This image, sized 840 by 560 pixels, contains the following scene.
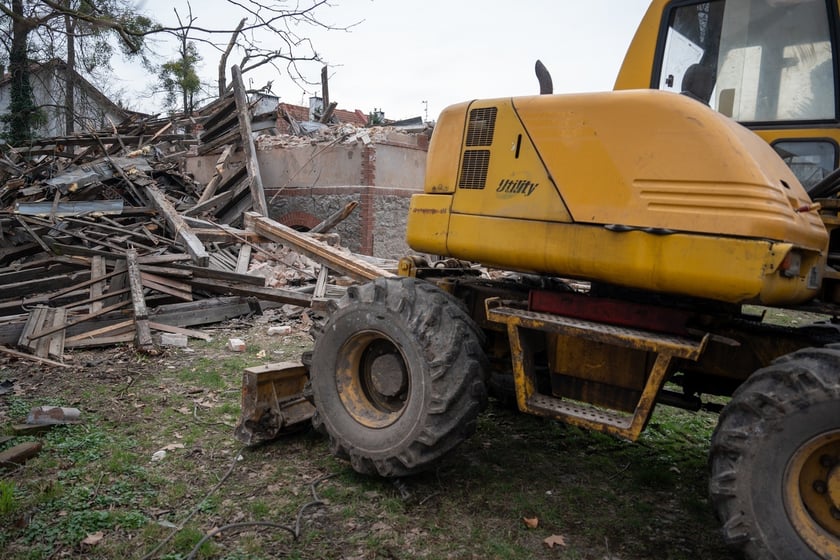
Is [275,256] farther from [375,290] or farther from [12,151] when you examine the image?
[12,151]

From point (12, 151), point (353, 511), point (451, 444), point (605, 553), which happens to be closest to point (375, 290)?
point (451, 444)

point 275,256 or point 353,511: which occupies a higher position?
point 275,256

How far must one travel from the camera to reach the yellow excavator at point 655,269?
2.88m

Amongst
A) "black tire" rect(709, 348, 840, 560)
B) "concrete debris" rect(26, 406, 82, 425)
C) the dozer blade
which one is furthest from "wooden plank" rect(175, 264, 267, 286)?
"black tire" rect(709, 348, 840, 560)

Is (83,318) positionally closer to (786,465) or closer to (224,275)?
(224,275)

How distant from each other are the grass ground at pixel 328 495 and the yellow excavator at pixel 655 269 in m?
0.43

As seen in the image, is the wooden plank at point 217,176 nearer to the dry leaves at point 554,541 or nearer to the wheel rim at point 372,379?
the wheel rim at point 372,379

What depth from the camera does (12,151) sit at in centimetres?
1561

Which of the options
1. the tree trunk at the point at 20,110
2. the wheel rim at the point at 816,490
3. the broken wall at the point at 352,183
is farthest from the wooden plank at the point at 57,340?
the tree trunk at the point at 20,110

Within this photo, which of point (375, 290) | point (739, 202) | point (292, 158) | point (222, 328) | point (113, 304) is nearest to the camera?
point (739, 202)

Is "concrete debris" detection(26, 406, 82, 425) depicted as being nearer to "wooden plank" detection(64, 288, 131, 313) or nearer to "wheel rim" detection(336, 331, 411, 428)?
"wheel rim" detection(336, 331, 411, 428)

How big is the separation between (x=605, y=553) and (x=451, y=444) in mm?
1047

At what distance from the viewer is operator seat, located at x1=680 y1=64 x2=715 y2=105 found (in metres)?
3.90

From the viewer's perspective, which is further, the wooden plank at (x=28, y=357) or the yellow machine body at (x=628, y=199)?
the wooden plank at (x=28, y=357)
